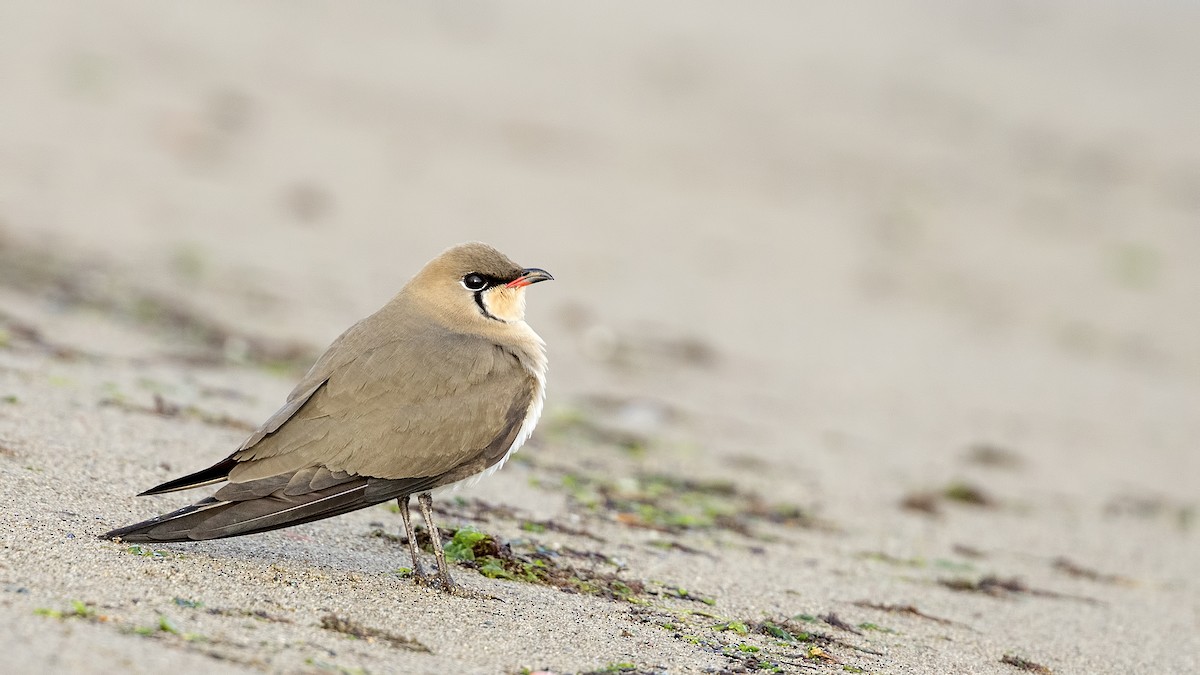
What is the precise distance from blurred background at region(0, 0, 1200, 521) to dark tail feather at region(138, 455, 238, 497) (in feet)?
10.2

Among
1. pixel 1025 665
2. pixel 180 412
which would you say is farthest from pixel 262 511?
pixel 1025 665

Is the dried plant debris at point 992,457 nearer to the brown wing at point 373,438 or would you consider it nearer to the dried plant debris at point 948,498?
the dried plant debris at point 948,498

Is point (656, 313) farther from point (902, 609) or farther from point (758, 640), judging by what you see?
point (758, 640)

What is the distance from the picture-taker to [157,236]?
37.1ft

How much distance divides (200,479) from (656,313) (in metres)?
7.29

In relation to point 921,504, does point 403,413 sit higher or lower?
higher

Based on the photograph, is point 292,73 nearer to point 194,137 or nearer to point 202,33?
point 202,33

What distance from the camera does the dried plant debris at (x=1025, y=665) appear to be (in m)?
5.10

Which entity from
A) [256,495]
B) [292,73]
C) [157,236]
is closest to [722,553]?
[256,495]

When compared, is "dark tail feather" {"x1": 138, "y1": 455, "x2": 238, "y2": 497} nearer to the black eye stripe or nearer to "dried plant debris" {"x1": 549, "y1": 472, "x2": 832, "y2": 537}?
the black eye stripe

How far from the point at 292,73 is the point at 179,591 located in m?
12.7

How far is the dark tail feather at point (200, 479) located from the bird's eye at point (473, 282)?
1385mm

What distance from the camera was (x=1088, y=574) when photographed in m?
6.98

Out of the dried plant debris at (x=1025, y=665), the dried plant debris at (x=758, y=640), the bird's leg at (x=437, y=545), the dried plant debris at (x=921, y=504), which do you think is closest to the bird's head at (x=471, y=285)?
the bird's leg at (x=437, y=545)
